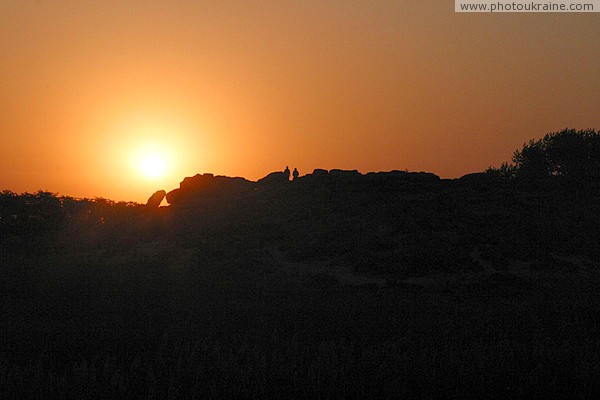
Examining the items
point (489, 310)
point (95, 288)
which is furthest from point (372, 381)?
point (95, 288)

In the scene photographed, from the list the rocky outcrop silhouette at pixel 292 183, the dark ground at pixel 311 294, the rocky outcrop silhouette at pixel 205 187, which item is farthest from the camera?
the rocky outcrop silhouette at pixel 205 187

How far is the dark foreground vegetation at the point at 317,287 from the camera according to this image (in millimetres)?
8820

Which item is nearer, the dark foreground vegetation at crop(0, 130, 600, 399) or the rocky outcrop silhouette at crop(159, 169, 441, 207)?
the dark foreground vegetation at crop(0, 130, 600, 399)

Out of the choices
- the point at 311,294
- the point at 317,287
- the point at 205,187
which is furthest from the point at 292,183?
the point at 311,294

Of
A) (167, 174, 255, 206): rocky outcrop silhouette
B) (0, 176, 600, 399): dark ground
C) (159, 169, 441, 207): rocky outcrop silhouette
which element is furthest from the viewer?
(167, 174, 255, 206): rocky outcrop silhouette

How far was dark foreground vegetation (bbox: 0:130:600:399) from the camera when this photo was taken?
882cm

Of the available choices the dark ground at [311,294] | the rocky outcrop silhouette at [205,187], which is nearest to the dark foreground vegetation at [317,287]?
the dark ground at [311,294]

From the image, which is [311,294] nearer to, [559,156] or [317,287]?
[317,287]

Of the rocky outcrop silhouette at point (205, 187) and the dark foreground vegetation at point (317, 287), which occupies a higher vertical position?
the rocky outcrop silhouette at point (205, 187)

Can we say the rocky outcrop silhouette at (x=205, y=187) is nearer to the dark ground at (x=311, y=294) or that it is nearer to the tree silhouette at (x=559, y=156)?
the dark ground at (x=311, y=294)

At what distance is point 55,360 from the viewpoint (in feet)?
35.9

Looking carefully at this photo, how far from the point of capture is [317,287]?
25.5m

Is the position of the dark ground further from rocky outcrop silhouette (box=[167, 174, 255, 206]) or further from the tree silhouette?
the tree silhouette

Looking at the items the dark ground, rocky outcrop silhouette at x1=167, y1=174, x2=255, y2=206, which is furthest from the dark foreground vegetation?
rocky outcrop silhouette at x1=167, y1=174, x2=255, y2=206
